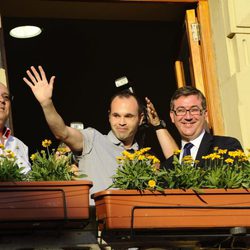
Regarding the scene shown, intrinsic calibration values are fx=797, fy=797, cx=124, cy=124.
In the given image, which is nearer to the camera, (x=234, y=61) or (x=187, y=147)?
(x=187, y=147)

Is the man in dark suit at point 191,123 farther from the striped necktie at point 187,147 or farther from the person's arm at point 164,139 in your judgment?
the person's arm at point 164,139

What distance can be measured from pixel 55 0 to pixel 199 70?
4.82ft

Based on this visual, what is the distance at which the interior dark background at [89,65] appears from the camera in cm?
1024

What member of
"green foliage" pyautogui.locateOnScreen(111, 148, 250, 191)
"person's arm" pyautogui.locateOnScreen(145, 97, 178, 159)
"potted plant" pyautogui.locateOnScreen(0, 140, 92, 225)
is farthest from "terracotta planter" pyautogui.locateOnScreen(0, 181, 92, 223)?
"person's arm" pyautogui.locateOnScreen(145, 97, 178, 159)

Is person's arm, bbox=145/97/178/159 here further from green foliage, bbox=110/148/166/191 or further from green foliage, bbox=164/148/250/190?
green foliage, bbox=110/148/166/191

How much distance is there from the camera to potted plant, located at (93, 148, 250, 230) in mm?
4398

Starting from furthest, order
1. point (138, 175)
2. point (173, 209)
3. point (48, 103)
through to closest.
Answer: point (48, 103) < point (138, 175) < point (173, 209)

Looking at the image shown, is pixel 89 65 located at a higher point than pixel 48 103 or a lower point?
higher

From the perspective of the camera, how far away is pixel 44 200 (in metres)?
4.33

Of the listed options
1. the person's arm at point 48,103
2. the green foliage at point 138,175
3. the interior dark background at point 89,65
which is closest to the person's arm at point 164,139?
the person's arm at point 48,103

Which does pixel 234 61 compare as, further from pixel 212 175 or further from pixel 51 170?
pixel 51 170

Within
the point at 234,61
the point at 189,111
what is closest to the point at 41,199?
the point at 189,111

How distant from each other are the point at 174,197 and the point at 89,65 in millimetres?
7414

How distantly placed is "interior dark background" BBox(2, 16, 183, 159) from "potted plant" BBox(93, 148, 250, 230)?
16.3ft
